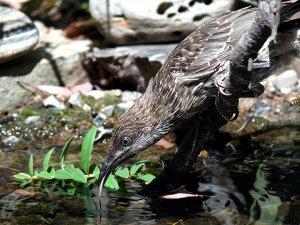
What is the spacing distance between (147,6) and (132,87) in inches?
30.5

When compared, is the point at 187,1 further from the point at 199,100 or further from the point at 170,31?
the point at 199,100

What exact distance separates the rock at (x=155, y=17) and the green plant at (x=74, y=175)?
6.45 feet

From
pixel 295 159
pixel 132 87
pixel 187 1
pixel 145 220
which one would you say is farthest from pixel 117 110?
pixel 145 220

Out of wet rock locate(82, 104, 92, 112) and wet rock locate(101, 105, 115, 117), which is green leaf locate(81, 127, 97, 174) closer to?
wet rock locate(101, 105, 115, 117)

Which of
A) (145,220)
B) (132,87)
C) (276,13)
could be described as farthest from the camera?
(132,87)

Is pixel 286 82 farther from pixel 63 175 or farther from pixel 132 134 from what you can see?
pixel 63 175

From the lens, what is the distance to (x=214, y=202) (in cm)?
463

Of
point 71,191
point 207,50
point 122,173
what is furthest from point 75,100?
point 207,50

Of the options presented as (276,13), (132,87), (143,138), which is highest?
(276,13)

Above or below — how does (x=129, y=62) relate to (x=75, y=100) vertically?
above

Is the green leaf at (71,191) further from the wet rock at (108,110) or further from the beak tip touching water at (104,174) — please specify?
the wet rock at (108,110)

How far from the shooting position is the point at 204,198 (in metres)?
4.70

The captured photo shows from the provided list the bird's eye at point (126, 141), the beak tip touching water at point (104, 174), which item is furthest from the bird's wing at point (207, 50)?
the beak tip touching water at point (104, 174)

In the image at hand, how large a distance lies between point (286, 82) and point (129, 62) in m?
1.43
